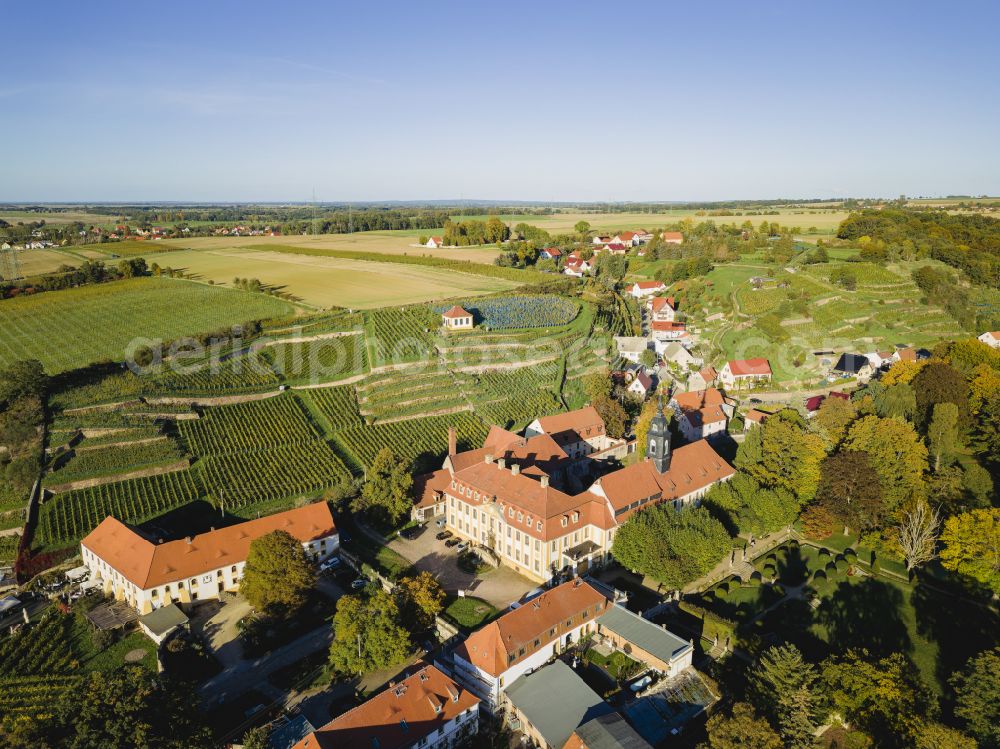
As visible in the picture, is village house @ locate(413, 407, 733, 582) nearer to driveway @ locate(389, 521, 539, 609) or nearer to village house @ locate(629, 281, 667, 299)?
driveway @ locate(389, 521, 539, 609)

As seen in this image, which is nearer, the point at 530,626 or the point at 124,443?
the point at 530,626

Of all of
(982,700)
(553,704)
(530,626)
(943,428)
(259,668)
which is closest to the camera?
(982,700)

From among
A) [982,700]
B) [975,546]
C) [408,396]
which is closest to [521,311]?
[408,396]

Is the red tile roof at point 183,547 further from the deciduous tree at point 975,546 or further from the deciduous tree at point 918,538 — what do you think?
the deciduous tree at point 975,546

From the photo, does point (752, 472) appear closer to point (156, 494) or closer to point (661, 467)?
point (661, 467)

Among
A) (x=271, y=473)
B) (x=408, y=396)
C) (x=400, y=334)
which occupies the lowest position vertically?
(x=271, y=473)

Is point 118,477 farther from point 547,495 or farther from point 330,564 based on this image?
point 547,495

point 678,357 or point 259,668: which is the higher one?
point 678,357
